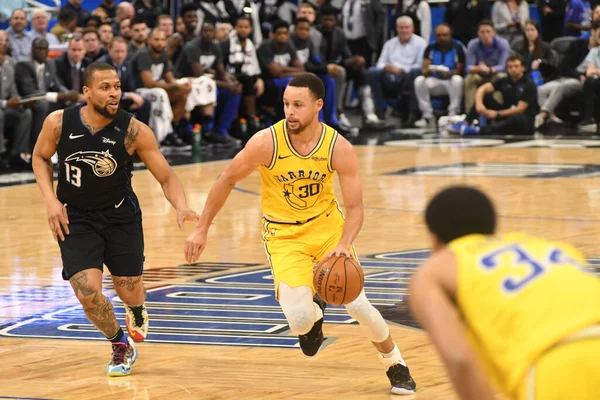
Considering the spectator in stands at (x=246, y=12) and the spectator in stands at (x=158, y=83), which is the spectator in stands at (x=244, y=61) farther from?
the spectator in stands at (x=158, y=83)

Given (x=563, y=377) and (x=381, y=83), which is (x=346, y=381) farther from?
(x=381, y=83)

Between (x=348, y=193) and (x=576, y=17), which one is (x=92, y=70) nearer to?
(x=348, y=193)

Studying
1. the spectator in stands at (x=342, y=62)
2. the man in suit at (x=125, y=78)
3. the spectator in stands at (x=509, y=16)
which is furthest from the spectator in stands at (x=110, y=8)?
the spectator in stands at (x=509, y=16)

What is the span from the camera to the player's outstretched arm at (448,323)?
3000 mm

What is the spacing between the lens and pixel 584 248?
32.3 feet

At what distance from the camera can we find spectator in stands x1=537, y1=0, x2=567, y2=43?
22797mm

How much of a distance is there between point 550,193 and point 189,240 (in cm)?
798

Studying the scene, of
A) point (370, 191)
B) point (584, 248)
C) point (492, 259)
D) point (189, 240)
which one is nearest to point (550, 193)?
point (370, 191)

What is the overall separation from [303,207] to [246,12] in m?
14.6

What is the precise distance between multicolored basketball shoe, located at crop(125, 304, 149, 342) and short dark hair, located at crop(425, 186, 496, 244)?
375cm

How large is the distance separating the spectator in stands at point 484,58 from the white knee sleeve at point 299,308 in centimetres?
1509

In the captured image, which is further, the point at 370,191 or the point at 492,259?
the point at 370,191

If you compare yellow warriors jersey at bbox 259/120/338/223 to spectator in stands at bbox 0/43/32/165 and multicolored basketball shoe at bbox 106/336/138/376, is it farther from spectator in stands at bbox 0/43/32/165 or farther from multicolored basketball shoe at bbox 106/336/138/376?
spectator in stands at bbox 0/43/32/165

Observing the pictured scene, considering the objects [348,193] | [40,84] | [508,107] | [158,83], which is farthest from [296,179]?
[508,107]
